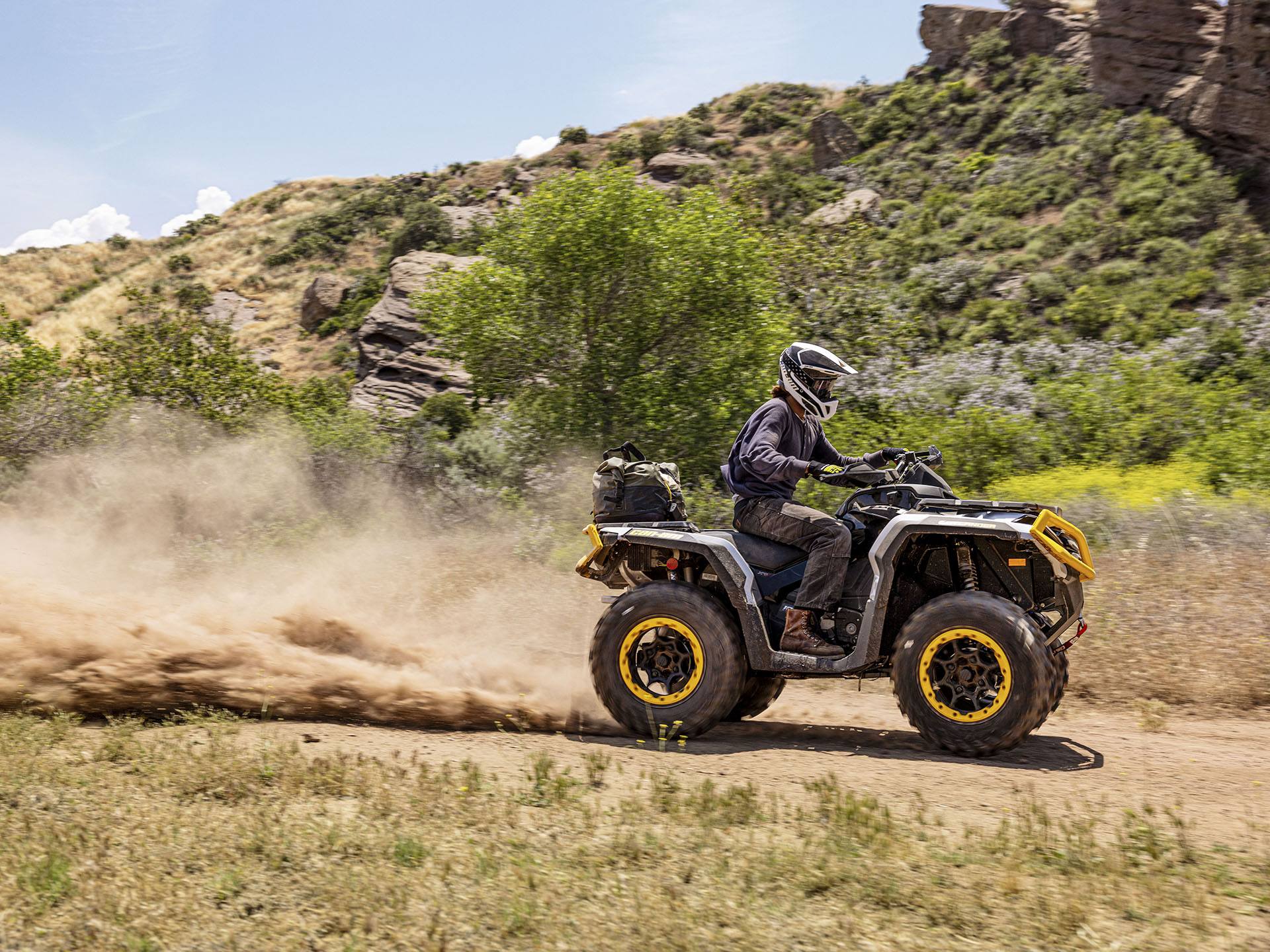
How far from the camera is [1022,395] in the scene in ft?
79.1

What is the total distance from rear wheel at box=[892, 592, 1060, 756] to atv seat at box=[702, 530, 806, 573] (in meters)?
0.95

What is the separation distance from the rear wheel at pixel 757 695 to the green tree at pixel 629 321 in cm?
975

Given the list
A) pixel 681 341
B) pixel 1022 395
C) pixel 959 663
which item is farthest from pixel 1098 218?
pixel 959 663

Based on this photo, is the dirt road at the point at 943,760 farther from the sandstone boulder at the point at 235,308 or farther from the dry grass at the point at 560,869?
the sandstone boulder at the point at 235,308

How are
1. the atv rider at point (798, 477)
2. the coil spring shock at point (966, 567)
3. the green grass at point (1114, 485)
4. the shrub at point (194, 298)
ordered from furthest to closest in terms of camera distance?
the shrub at point (194, 298)
the green grass at point (1114, 485)
the atv rider at point (798, 477)
the coil spring shock at point (966, 567)

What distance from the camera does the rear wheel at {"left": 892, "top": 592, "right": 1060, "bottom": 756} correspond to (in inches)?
245

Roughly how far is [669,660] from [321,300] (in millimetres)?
59049

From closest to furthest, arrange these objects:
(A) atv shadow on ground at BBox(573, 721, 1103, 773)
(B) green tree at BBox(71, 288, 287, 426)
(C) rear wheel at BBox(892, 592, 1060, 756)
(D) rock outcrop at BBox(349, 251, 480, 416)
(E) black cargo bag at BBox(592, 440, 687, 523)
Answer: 1. (C) rear wheel at BBox(892, 592, 1060, 756)
2. (A) atv shadow on ground at BBox(573, 721, 1103, 773)
3. (E) black cargo bag at BBox(592, 440, 687, 523)
4. (B) green tree at BBox(71, 288, 287, 426)
5. (D) rock outcrop at BBox(349, 251, 480, 416)

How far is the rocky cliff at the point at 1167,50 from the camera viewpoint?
143 ft

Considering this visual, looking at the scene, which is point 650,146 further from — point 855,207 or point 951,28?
point 855,207

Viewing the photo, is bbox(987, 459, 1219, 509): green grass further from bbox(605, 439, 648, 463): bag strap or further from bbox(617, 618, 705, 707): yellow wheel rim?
bbox(617, 618, 705, 707): yellow wheel rim

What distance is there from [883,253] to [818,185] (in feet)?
54.3

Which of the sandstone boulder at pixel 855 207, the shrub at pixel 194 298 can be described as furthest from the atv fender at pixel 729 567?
the shrub at pixel 194 298

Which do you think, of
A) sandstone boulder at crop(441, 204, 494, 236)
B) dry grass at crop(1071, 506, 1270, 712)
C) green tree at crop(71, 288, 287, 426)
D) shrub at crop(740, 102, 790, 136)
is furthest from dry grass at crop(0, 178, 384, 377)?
dry grass at crop(1071, 506, 1270, 712)
